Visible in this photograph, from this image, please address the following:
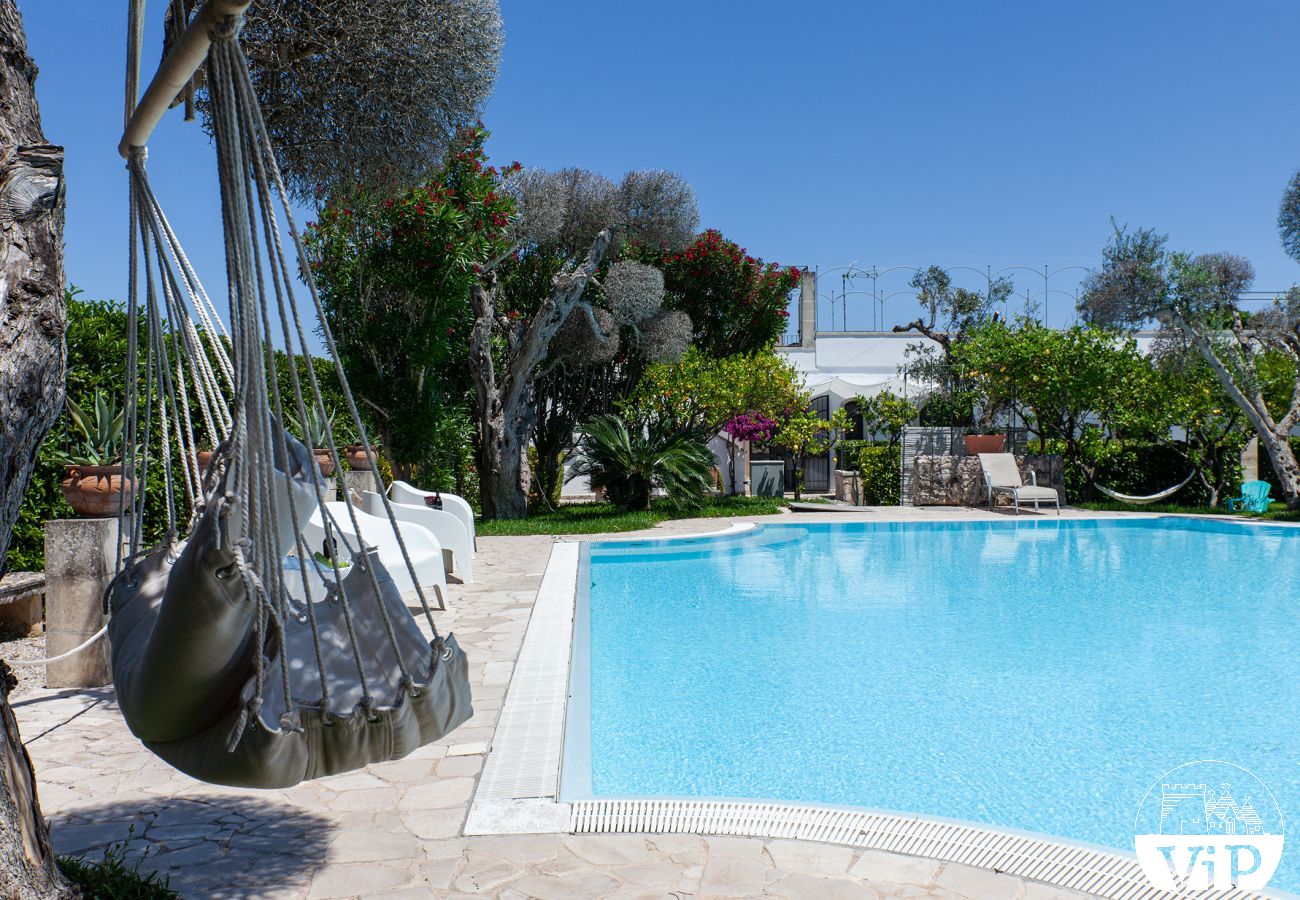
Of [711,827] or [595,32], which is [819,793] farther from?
[595,32]

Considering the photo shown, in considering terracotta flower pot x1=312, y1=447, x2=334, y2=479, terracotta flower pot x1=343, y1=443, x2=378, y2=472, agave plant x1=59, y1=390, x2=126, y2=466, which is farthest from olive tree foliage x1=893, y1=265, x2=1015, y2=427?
agave plant x1=59, y1=390, x2=126, y2=466

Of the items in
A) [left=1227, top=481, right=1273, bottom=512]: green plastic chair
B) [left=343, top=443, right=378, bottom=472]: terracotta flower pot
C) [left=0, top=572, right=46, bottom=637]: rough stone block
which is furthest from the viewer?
[left=1227, top=481, right=1273, bottom=512]: green plastic chair

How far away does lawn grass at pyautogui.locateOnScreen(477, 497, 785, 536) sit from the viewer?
11734mm

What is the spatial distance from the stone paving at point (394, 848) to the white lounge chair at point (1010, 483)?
1228cm

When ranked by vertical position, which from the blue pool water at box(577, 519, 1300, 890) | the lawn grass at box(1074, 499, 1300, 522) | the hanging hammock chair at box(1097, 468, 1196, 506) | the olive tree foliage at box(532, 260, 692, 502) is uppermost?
the olive tree foliage at box(532, 260, 692, 502)

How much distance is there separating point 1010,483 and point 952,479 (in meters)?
1.19

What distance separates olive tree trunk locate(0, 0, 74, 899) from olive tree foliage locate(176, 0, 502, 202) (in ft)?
12.1

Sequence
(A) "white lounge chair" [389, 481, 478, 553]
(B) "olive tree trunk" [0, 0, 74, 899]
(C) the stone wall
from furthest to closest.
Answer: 1. (C) the stone wall
2. (A) "white lounge chair" [389, 481, 478, 553]
3. (B) "olive tree trunk" [0, 0, 74, 899]

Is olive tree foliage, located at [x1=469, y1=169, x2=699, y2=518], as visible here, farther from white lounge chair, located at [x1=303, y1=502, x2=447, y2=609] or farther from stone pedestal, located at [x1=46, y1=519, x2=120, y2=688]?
stone pedestal, located at [x1=46, y1=519, x2=120, y2=688]

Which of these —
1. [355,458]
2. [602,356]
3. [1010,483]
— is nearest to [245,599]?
[355,458]

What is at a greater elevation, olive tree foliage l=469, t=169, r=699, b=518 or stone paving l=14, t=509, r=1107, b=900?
olive tree foliage l=469, t=169, r=699, b=518

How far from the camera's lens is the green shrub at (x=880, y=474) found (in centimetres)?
1577

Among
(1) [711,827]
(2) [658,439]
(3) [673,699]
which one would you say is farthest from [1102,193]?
(1) [711,827]

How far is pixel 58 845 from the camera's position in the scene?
2.63 meters
